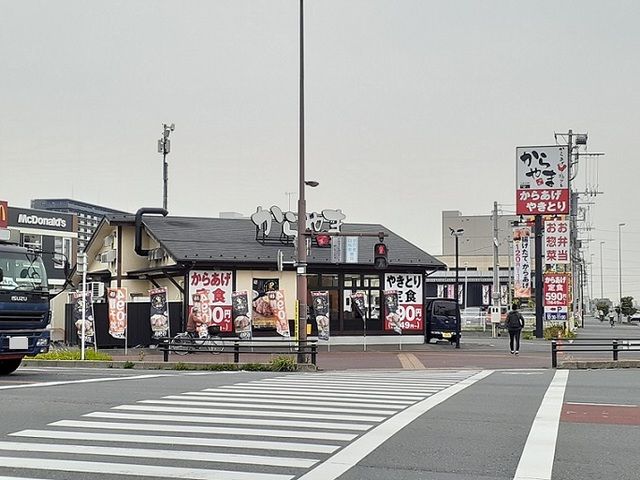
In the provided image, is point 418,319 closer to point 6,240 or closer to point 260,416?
point 6,240

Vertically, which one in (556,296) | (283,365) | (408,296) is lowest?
(283,365)

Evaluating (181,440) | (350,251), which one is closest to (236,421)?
(181,440)

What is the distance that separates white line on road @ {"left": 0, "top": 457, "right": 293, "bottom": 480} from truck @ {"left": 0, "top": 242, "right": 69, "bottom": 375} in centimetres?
964

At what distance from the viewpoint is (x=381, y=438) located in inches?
396

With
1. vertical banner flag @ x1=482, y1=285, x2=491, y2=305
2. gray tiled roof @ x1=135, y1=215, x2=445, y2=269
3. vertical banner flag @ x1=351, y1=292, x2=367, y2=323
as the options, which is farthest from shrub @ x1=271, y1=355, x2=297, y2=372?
vertical banner flag @ x1=482, y1=285, x2=491, y2=305

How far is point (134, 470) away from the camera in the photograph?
8117 mm

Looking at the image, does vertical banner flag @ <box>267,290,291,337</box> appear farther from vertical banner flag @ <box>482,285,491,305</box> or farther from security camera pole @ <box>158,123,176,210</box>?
vertical banner flag @ <box>482,285,491,305</box>

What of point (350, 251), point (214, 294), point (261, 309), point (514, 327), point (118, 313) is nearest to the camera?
point (118, 313)

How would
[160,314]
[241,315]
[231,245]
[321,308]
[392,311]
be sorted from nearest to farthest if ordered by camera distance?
[160,314]
[241,315]
[321,308]
[231,245]
[392,311]

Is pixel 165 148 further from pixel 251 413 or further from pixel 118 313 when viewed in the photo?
pixel 251 413

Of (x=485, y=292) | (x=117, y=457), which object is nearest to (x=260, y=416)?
(x=117, y=457)

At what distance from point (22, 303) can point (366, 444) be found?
10.8 meters

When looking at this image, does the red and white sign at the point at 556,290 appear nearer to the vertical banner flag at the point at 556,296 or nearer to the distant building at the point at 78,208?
the vertical banner flag at the point at 556,296

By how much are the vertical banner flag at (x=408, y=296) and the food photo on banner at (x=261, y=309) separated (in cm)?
527
